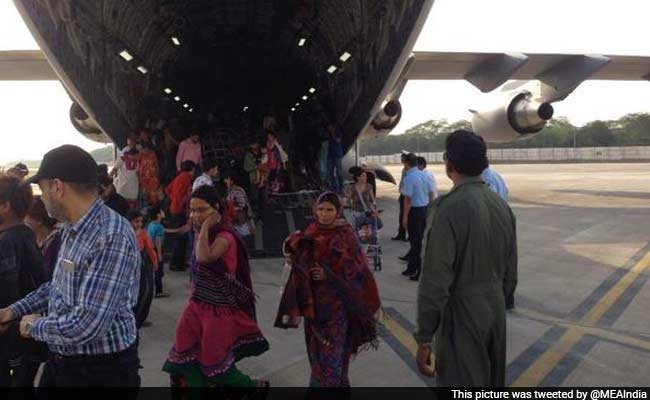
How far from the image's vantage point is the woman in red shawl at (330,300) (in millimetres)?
3383

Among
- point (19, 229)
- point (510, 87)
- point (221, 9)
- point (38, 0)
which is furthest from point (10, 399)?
point (510, 87)

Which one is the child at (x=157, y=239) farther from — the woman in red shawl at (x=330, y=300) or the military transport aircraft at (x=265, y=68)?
the woman in red shawl at (x=330, y=300)

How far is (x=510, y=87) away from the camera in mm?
16938

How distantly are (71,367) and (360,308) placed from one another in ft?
5.89

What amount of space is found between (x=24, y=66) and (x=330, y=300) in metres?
14.6

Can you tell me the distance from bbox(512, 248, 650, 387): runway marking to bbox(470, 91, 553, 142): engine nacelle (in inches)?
341

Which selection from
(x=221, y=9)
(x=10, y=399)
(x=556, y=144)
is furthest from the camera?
(x=556, y=144)

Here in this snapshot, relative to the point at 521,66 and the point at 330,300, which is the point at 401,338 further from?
the point at 521,66

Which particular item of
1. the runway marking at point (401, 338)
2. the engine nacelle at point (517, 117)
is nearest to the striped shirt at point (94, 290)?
the runway marking at point (401, 338)

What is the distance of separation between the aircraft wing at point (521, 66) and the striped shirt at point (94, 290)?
11340mm

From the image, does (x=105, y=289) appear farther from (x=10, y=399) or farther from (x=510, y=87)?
(x=510, y=87)

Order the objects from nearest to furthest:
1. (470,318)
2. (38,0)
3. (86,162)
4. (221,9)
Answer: (86,162)
(470,318)
(38,0)
(221,9)

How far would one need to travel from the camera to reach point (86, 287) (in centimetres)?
195

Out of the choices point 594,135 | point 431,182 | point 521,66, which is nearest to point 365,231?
point 431,182
